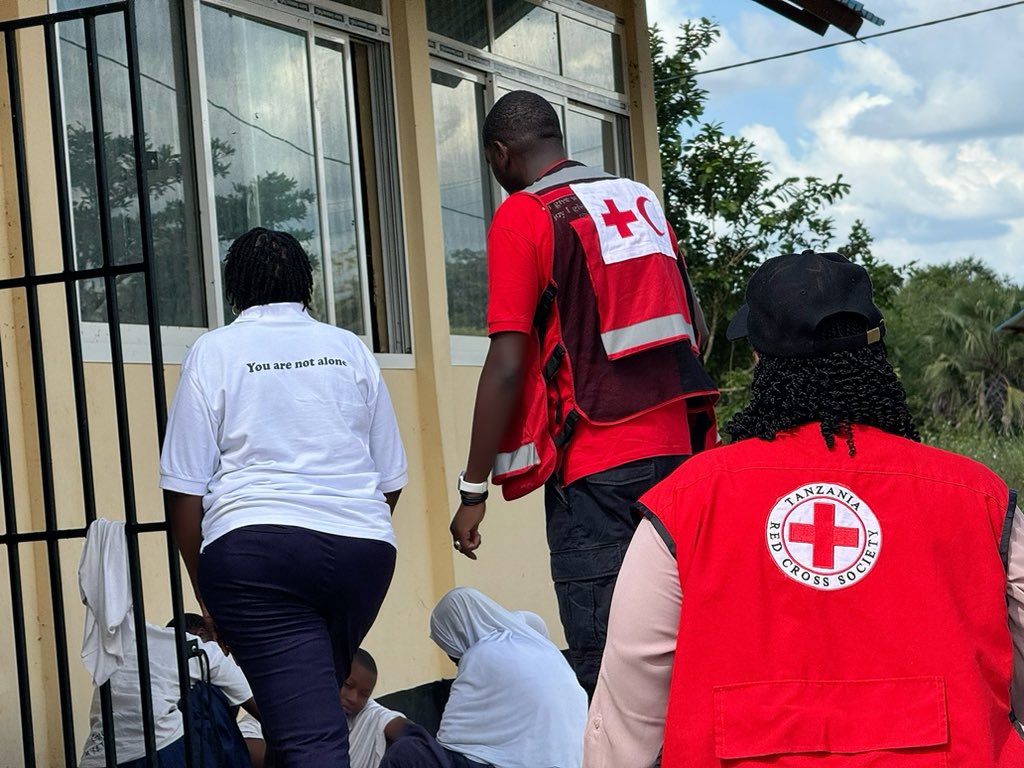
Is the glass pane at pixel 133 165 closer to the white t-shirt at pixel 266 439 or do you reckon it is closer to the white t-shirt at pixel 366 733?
the white t-shirt at pixel 366 733

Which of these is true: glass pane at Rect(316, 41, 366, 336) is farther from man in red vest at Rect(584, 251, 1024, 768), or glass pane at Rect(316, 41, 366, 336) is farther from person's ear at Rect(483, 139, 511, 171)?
man in red vest at Rect(584, 251, 1024, 768)

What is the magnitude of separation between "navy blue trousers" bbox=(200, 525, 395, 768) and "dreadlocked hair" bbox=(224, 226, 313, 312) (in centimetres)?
61

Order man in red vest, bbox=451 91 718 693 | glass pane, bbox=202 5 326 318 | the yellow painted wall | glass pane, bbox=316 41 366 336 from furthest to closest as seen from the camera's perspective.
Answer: glass pane, bbox=316 41 366 336, glass pane, bbox=202 5 326 318, the yellow painted wall, man in red vest, bbox=451 91 718 693

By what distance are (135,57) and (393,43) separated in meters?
2.90

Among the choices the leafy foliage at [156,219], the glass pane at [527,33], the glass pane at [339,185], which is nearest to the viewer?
the leafy foliage at [156,219]

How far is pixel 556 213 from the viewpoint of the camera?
3.36 m

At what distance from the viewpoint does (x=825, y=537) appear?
192 cm

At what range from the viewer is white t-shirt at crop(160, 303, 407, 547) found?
332 centimetres

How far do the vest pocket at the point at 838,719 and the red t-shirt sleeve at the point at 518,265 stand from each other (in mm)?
1497

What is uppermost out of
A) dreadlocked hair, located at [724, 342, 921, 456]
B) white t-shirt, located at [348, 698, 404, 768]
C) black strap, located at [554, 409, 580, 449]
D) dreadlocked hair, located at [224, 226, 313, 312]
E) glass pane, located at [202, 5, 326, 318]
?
glass pane, located at [202, 5, 326, 318]

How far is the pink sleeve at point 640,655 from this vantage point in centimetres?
203

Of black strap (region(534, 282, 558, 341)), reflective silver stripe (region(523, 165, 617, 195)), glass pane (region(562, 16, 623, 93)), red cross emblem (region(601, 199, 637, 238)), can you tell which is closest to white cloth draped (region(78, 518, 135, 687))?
black strap (region(534, 282, 558, 341))

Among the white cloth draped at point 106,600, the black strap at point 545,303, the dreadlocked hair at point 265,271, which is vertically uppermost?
the dreadlocked hair at point 265,271

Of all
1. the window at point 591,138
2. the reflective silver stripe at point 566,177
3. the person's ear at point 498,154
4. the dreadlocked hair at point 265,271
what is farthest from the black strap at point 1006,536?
the window at point 591,138
